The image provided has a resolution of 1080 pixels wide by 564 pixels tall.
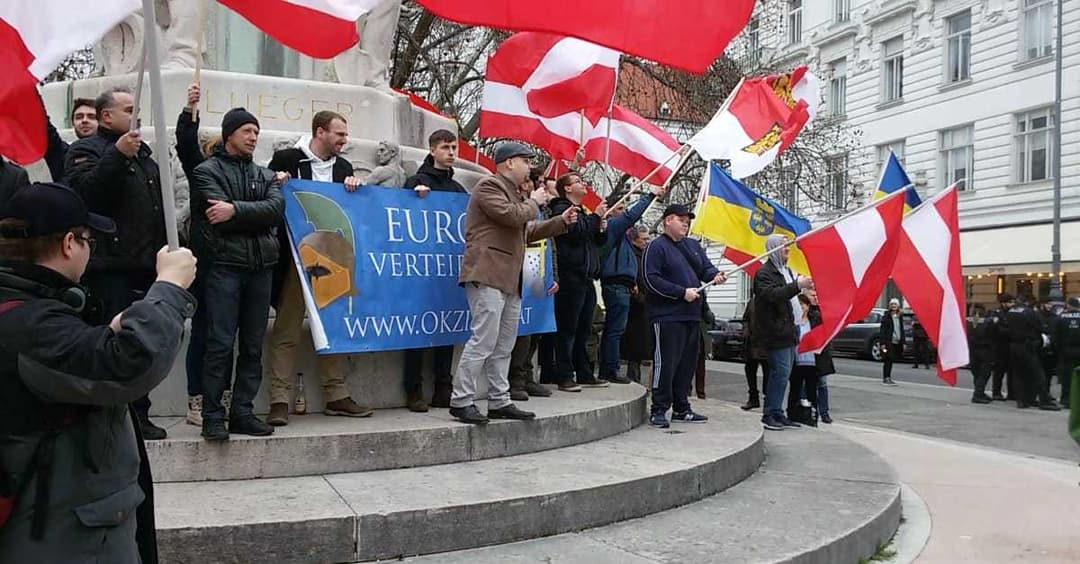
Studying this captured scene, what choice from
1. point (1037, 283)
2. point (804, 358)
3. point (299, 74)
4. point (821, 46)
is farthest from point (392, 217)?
point (821, 46)

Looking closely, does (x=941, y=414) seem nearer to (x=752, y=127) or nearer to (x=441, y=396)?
(x=752, y=127)

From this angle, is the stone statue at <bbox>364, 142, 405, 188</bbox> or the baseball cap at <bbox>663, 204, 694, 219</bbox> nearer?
the stone statue at <bbox>364, 142, 405, 188</bbox>

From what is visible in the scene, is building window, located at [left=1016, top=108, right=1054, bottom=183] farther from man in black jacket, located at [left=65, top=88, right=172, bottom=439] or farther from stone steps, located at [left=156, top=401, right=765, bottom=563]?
man in black jacket, located at [left=65, top=88, right=172, bottom=439]

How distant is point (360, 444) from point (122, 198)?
5.87ft

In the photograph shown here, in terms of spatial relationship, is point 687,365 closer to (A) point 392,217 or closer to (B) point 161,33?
(A) point 392,217

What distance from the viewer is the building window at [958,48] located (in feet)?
94.4

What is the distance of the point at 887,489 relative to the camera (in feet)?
19.1

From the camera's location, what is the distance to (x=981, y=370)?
1390cm

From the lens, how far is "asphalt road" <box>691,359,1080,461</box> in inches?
382

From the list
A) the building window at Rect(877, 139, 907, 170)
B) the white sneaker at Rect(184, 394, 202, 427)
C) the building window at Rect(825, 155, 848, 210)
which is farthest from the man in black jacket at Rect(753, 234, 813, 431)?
the building window at Rect(877, 139, 907, 170)

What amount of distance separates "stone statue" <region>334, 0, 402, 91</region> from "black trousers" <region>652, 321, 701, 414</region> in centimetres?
307

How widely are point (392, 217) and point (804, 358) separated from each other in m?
5.13

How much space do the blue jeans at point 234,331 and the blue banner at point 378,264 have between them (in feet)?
1.68

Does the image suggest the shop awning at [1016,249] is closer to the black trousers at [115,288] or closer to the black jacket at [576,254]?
the black jacket at [576,254]
